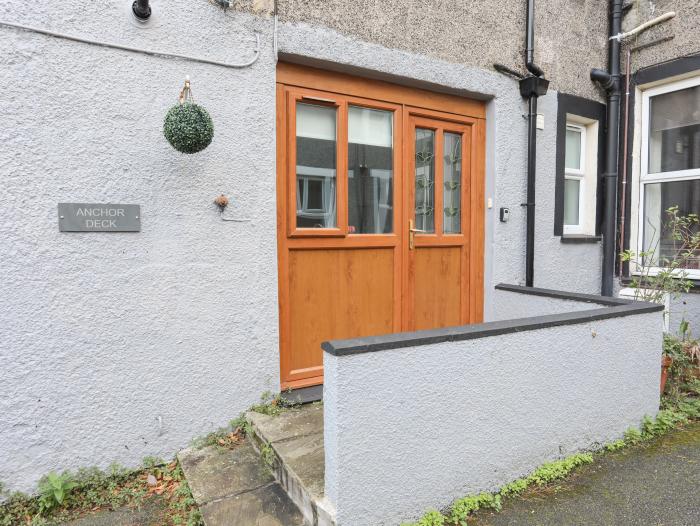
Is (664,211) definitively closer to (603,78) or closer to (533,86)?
(603,78)

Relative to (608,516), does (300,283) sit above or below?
above

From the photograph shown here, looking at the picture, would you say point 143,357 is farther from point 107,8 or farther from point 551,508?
point 551,508

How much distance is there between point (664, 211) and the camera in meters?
5.00

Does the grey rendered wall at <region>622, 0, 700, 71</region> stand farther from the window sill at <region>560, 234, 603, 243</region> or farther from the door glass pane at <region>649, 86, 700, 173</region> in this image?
the window sill at <region>560, 234, 603, 243</region>

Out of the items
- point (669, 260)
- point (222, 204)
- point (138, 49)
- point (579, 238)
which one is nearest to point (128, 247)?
point (222, 204)

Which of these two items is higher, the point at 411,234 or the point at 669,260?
the point at 411,234

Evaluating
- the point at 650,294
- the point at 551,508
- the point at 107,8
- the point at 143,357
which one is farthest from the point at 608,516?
the point at 107,8

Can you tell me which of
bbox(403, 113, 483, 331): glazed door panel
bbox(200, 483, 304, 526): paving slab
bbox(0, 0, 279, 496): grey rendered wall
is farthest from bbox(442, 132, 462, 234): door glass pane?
bbox(200, 483, 304, 526): paving slab

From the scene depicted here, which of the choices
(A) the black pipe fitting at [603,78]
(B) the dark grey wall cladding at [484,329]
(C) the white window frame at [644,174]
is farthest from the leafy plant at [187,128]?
(C) the white window frame at [644,174]

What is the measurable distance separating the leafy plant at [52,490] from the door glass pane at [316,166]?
2.16 metres

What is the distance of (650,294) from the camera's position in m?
4.11

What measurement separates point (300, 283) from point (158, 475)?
5.09 feet

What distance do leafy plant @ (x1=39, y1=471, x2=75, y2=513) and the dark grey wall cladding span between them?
175 cm

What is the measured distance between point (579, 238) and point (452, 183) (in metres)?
1.71
